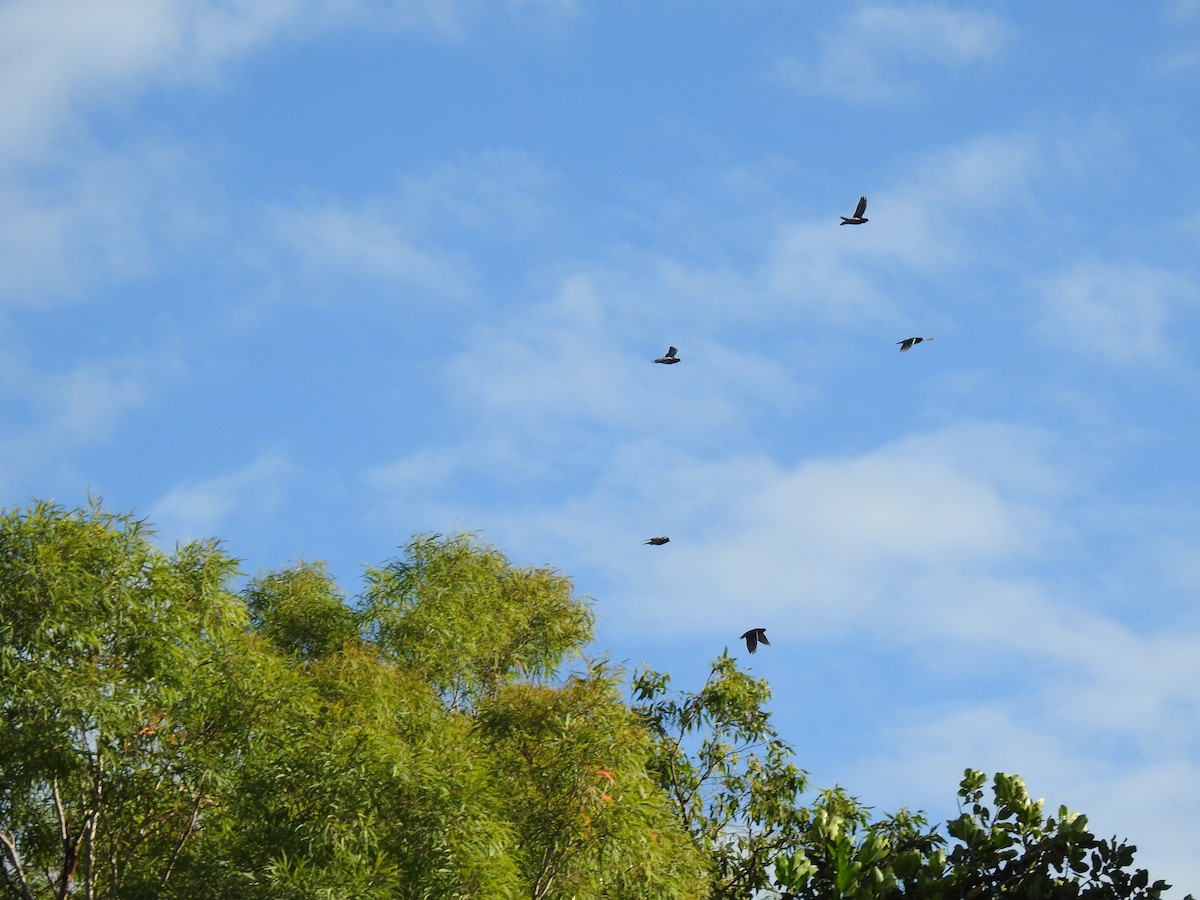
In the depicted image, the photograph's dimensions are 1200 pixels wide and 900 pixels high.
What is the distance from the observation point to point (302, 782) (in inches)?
642

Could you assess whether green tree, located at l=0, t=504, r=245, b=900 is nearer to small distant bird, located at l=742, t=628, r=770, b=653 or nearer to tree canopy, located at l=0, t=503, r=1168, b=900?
tree canopy, located at l=0, t=503, r=1168, b=900

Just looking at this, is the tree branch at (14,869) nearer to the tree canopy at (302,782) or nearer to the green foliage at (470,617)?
the tree canopy at (302,782)

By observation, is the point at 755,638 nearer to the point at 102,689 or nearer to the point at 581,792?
the point at 581,792

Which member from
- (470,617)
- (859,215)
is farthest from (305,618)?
(859,215)

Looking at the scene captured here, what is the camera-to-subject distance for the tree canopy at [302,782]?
15.0 m

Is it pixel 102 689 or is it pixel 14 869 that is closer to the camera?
pixel 102 689

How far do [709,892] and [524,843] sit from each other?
14.6ft

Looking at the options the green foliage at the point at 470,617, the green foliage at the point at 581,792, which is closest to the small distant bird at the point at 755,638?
the green foliage at the point at 581,792

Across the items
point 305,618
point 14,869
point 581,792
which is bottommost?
point 14,869

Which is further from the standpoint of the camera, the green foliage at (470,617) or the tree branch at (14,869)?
the green foliage at (470,617)

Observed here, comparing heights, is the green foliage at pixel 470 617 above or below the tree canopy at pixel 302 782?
above

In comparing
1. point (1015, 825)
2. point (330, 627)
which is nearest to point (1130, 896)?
point (1015, 825)

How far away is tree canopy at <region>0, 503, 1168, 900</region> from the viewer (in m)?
15.0

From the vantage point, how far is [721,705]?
23.2 meters
